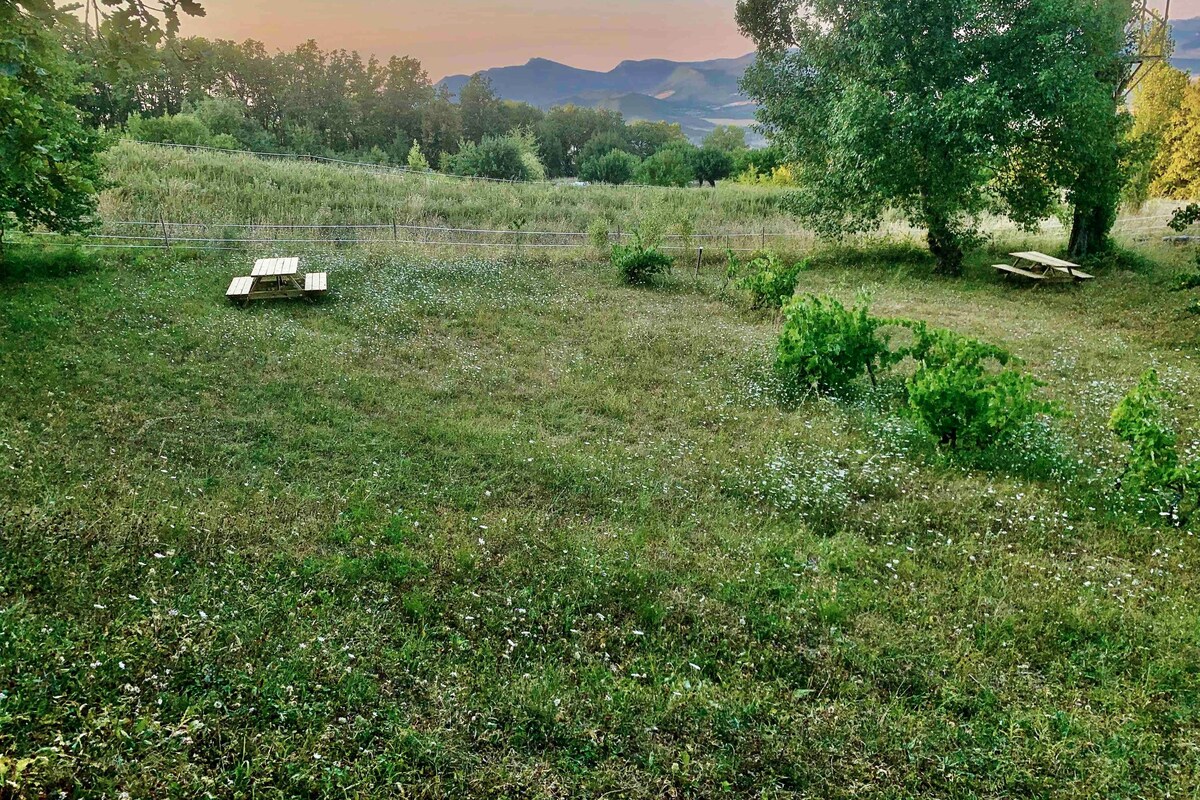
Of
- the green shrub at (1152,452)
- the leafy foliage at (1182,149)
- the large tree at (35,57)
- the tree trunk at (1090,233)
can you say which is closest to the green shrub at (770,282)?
the green shrub at (1152,452)

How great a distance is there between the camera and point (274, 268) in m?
13.3

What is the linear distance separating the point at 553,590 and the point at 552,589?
22 millimetres

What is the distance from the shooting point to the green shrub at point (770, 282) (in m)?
14.0

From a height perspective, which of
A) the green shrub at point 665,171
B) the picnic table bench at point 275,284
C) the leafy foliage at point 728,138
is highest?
the leafy foliage at point 728,138

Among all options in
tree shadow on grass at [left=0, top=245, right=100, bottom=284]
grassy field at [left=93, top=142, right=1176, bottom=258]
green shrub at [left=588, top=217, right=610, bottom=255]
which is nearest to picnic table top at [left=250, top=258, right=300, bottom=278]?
tree shadow on grass at [left=0, top=245, right=100, bottom=284]

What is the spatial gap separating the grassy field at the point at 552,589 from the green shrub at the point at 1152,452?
482 mm

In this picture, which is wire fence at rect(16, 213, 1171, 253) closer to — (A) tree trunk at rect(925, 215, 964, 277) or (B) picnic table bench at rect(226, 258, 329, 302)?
(A) tree trunk at rect(925, 215, 964, 277)

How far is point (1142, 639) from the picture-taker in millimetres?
4574

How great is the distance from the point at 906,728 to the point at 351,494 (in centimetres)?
508

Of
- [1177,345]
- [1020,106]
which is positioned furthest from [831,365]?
[1020,106]

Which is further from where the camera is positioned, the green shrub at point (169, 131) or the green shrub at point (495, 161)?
the green shrub at point (495, 161)

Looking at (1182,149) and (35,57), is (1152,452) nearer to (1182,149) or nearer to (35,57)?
(35,57)

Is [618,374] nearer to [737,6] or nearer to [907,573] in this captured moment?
[907,573]

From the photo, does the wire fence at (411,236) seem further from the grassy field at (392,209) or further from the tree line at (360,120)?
the tree line at (360,120)
